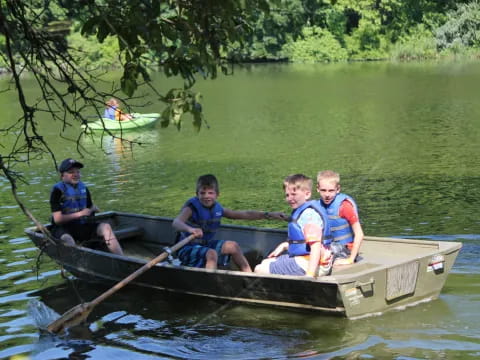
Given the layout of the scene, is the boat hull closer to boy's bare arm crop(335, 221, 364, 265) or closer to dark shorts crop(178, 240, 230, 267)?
boy's bare arm crop(335, 221, 364, 265)

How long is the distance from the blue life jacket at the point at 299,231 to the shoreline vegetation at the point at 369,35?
45790 mm

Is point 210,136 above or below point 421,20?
below

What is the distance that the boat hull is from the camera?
7109mm

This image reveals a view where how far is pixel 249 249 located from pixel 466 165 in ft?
25.6

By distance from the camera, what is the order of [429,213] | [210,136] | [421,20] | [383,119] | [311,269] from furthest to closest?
[421,20] → [383,119] → [210,136] → [429,213] → [311,269]

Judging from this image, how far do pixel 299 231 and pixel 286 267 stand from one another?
36 cm

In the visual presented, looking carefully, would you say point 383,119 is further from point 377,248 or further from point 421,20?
point 421,20

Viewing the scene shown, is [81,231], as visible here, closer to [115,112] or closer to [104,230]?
[104,230]

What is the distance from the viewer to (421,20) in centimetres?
5950

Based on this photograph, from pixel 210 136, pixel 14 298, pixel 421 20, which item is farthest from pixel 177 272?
pixel 421 20

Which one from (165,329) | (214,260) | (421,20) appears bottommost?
(165,329)

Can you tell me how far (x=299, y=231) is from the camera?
7453 mm

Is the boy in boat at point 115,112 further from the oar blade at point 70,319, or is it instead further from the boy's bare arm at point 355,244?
the boy's bare arm at point 355,244

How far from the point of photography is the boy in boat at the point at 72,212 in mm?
9148
